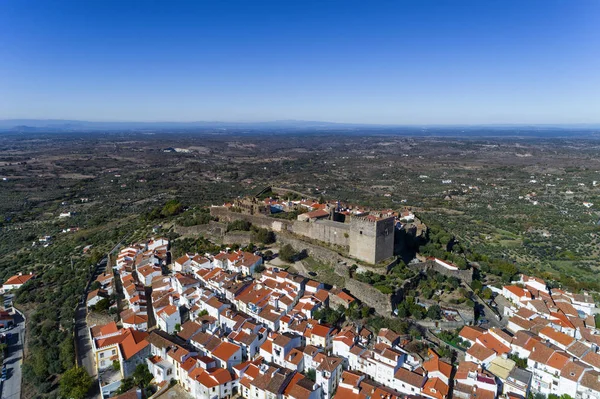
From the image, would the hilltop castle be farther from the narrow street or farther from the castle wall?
the narrow street

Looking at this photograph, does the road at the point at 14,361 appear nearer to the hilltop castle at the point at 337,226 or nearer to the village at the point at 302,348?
the village at the point at 302,348

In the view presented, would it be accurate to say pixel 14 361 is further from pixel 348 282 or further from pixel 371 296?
pixel 371 296

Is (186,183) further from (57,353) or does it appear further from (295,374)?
(295,374)

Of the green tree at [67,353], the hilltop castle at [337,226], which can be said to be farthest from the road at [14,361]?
the hilltop castle at [337,226]

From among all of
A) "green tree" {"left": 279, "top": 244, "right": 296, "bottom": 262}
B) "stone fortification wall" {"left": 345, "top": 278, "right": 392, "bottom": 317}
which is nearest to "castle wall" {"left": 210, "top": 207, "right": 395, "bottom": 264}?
"green tree" {"left": 279, "top": 244, "right": 296, "bottom": 262}

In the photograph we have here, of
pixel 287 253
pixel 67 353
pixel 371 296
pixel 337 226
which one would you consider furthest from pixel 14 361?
pixel 337 226

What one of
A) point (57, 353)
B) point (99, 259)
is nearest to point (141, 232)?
point (99, 259)
